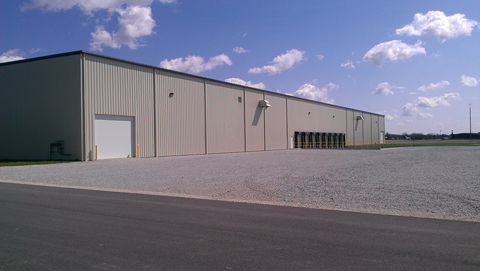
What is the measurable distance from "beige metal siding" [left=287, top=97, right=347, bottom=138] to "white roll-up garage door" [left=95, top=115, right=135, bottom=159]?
28416mm

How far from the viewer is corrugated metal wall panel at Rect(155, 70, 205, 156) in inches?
1179

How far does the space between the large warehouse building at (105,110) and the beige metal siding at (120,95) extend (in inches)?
2.8

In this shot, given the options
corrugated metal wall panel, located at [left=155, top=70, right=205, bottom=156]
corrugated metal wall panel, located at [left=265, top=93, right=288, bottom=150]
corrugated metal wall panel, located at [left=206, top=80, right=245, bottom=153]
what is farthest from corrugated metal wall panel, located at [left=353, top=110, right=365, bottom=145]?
corrugated metal wall panel, located at [left=155, top=70, right=205, bottom=156]

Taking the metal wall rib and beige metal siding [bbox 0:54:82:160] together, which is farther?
the metal wall rib

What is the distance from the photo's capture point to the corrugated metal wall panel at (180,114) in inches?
1179

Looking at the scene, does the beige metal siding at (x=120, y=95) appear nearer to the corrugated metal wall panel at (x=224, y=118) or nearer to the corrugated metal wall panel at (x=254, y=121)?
the corrugated metal wall panel at (x=224, y=118)

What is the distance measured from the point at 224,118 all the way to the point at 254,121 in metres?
6.36

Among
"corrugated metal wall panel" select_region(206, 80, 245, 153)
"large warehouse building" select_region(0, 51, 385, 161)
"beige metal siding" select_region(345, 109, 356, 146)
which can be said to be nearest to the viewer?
"large warehouse building" select_region(0, 51, 385, 161)

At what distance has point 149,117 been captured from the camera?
28.7m

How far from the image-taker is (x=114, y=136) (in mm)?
26047

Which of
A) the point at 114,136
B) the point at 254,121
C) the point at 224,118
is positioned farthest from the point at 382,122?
the point at 114,136

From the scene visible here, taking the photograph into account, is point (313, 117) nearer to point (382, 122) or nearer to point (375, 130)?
point (375, 130)

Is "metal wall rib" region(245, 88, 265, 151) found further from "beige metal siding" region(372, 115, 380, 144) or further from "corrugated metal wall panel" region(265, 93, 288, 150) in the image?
"beige metal siding" region(372, 115, 380, 144)

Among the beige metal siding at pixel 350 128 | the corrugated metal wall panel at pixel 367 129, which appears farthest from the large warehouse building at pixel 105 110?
the corrugated metal wall panel at pixel 367 129
